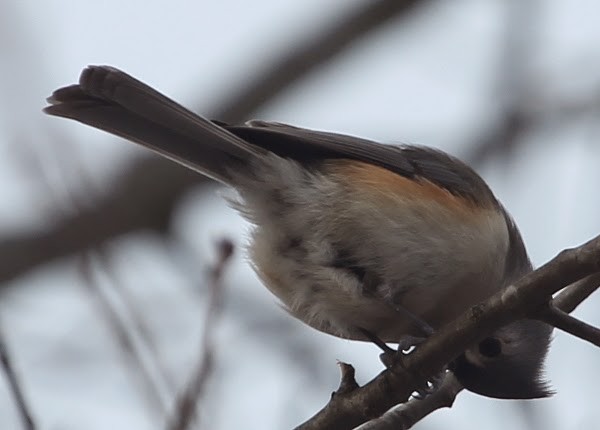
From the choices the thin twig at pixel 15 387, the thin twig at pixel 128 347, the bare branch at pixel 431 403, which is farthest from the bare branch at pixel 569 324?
the thin twig at pixel 15 387

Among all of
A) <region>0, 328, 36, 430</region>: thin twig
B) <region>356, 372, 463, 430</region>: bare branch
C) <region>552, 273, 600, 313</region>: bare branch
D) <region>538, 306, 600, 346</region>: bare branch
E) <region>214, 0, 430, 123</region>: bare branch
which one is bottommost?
<region>356, 372, 463, 430</region>: bare branch

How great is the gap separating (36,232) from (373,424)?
1.45 meters

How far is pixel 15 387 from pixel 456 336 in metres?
1.12

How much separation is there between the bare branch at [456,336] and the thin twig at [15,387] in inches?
33.1

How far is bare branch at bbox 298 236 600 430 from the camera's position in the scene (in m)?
2.54

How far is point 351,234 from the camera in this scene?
11.9 ft

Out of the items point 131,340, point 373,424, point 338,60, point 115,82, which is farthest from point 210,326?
point 338,60

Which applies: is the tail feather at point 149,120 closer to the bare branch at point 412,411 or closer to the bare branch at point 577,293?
the bare branch at point 412,411

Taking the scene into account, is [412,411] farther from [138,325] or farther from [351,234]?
[138,325]

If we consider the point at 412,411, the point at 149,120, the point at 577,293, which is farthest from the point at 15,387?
the point at 577,293

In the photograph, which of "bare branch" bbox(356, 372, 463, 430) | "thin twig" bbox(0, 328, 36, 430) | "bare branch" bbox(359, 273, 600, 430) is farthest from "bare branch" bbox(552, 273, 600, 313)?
"thin twig" bbox(0, 328, 36, 430)

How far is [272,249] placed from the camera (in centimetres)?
369

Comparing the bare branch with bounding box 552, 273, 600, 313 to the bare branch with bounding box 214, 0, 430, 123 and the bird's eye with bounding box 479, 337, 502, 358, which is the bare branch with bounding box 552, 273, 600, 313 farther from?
the bare branch with bounding box 214, 0, 430, 123

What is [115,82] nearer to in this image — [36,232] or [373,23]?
[36,232]
